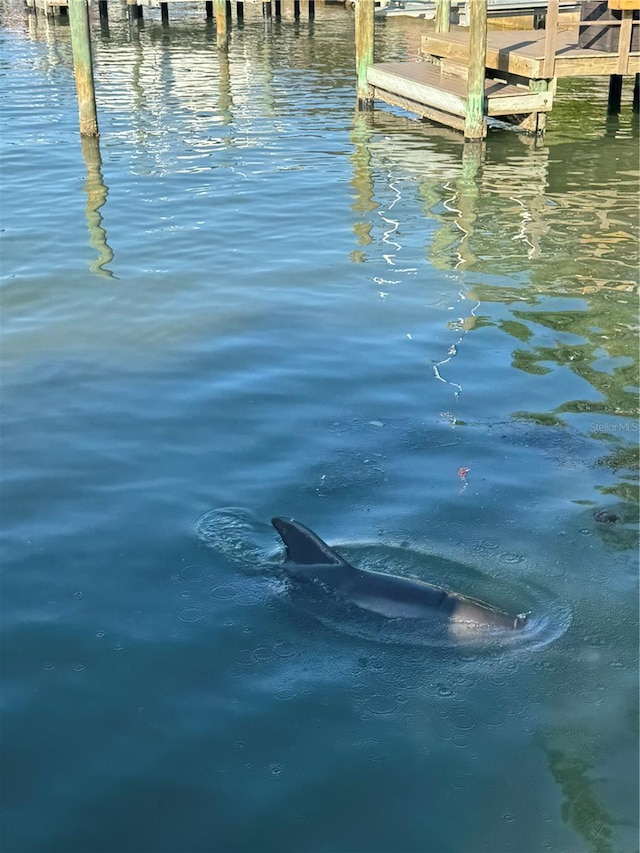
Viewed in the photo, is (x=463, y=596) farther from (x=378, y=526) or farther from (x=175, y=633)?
(x=175, y=633)

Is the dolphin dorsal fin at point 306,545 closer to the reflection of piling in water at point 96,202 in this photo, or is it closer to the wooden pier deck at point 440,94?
the reflection of piling in water at point 96,202

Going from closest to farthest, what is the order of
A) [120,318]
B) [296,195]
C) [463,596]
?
[463,596]
[120,318]
[296,195]

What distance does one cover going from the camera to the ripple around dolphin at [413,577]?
5.39 metres

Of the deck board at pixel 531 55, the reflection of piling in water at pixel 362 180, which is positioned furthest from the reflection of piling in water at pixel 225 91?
the deck board at pixel 531 55

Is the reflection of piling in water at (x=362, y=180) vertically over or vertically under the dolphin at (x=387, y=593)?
over

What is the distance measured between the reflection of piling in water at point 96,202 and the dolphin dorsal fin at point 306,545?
21.7ft

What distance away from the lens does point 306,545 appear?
574cm

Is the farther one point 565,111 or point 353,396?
point 565,111

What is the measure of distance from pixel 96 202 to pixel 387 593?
10.8m

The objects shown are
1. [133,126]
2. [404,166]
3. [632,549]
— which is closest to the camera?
[632,549]

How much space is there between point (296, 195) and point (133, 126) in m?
6.78

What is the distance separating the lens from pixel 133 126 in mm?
20641

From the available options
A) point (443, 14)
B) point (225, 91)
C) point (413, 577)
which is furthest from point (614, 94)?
point (413, 577)

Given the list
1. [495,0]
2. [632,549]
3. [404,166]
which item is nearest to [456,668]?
[632,549]
